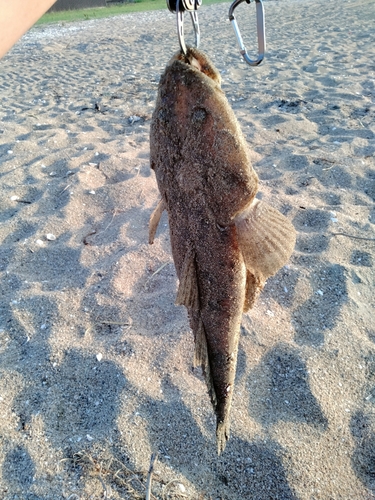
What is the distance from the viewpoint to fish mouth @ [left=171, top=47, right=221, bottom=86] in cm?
166

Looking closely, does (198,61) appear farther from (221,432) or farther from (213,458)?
(213,458)

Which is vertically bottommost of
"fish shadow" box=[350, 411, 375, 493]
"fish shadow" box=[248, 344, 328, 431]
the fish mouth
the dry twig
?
"fish shadow" box=[350, 411, 375, 493]

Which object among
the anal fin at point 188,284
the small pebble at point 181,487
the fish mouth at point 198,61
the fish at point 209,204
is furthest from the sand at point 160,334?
the fish mouth at point 198,61

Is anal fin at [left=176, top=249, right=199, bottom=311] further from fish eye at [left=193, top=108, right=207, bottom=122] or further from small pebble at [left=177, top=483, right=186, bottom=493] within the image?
small pebble at [left=177, top=483, right=186, bottom=493]

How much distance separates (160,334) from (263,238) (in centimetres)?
197

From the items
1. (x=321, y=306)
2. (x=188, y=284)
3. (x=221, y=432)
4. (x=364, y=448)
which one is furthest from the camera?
(x=321, y=306)

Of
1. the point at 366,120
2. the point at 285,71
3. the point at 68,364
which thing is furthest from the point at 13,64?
the point at 68,364

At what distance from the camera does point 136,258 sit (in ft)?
13.7

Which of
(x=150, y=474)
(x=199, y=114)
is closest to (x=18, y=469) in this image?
(x=150, y=474)

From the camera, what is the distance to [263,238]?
1687 mm

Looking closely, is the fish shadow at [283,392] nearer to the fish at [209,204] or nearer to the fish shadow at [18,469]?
the fish at [209,204]

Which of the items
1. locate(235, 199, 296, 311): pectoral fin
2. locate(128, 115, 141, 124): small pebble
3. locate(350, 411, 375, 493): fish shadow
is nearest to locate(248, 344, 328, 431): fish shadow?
locate(350, 411, 375, 493): fish shadow

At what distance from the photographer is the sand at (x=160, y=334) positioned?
8.39 ft

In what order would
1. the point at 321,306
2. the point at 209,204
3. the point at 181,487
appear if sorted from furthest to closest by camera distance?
1. the point at 321,306
2. the point at 181,487
3. the point at 209,204
